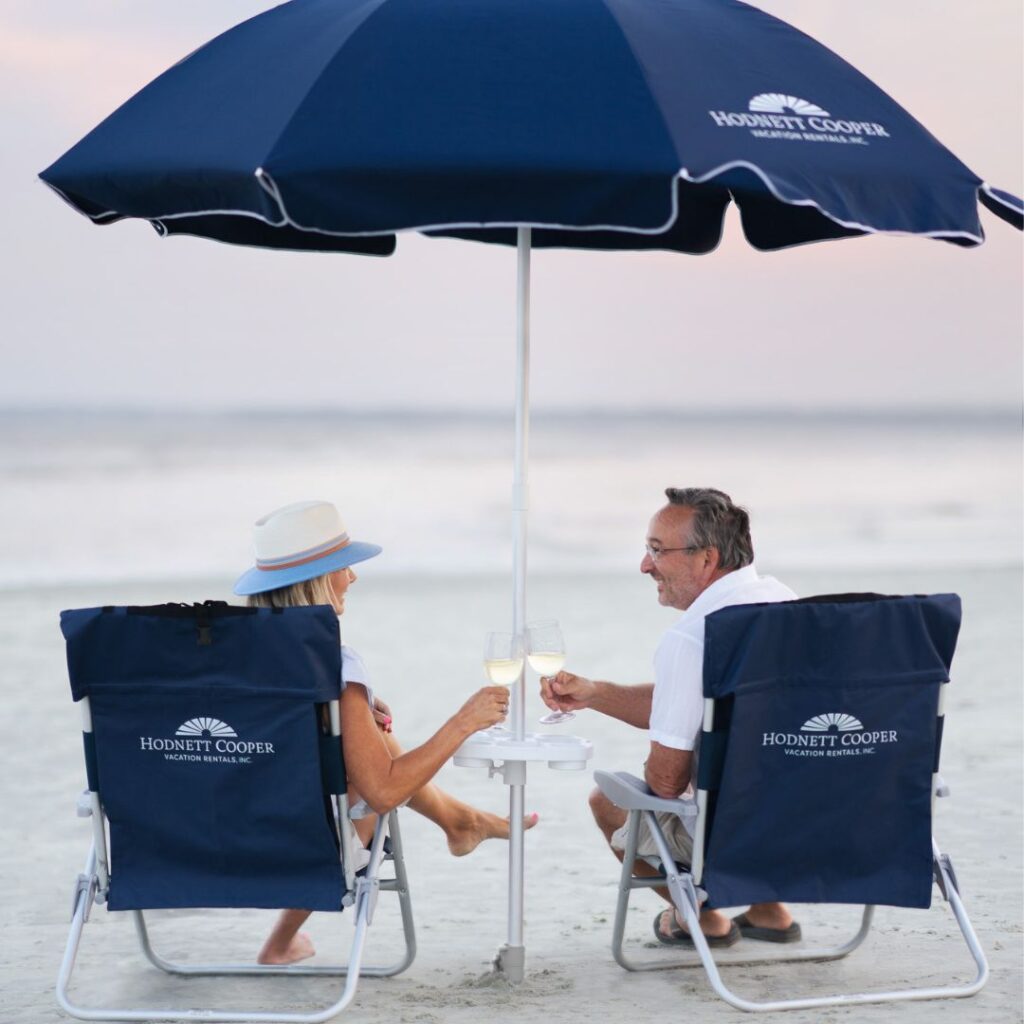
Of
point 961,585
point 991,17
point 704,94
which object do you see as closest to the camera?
point 704,94

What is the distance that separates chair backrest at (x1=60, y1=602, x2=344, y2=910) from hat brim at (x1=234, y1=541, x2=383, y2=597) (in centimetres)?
25

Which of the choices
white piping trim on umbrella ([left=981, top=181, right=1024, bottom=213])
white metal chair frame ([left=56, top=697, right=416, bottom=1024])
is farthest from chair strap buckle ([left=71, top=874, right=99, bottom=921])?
white piping trim on umbrella ([left=981, top=181, right=1024, bottom=213])

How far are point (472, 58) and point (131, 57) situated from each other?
61.7ft

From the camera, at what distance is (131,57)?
68.5 feet

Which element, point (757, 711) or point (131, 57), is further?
point (131, 57)

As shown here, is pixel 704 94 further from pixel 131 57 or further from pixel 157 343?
pixel 157 343

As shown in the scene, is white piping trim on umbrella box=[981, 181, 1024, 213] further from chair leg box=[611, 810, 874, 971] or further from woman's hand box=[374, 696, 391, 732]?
woman's hand box=[374, 696, 391, 732]

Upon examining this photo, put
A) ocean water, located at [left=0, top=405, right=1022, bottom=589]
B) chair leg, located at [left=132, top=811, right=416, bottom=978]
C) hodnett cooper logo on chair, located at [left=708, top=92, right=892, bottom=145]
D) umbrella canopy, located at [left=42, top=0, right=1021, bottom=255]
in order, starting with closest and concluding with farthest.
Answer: umbrella canopy, located at [left=42, top=0, right=1021, bottom=255] → hodnett cooper logo on chair, located at [left=708, top=92, right=892, bottom=145] → chair leg, located at [left=132, top=811, right=416, bottom=978] → ocean water, located at [left=0, top=405, right=1022, bottom=589]

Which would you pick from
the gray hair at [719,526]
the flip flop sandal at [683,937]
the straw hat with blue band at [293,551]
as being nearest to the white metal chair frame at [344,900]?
the straw hat with blue band at [293,551]

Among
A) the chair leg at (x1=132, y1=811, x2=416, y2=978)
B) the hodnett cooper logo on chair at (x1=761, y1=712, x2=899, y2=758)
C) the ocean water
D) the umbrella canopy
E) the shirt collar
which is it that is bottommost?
the ocean water

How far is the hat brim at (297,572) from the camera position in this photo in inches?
140

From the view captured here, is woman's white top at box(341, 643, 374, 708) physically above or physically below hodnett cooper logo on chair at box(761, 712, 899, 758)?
above

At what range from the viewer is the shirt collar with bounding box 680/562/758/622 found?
3707 mm

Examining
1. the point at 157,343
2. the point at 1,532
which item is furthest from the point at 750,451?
the point at 1,532
